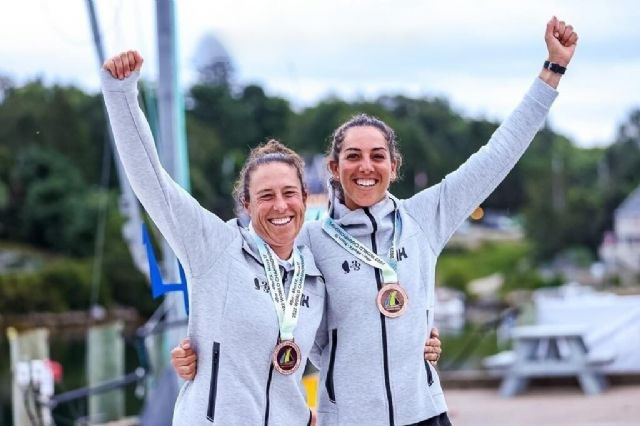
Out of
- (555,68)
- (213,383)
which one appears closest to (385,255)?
(213,383)

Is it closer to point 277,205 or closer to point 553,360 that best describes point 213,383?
point 277,205

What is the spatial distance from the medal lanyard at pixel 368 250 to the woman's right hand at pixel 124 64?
0.81 metres

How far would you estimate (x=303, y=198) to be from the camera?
4012mm

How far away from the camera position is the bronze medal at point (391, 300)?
3949 mm

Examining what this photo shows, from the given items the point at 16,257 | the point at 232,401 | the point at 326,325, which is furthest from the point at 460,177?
the point at 16,257

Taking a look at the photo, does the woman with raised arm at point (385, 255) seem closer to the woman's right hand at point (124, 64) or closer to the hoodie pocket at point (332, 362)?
the hoodie pocket at point (332, 362)

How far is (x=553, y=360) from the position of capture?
13.0m

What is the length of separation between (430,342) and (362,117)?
73 cm

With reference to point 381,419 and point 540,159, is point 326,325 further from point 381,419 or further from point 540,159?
point 540,159

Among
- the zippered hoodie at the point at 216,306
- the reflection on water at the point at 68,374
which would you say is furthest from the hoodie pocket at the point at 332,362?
the reflection on water at the point at 68,374

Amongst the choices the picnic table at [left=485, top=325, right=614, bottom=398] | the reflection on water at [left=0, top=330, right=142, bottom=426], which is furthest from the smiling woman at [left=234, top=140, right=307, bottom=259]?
the reflection on water at [left=0, top=330, right=142, bottom=426]

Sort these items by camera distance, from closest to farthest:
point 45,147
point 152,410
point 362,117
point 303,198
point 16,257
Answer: point 303,198
point 362,117
point 152,410
point 16,257
point 45,147

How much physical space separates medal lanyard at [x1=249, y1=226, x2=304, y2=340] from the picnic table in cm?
908

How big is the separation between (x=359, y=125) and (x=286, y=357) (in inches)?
32.6
